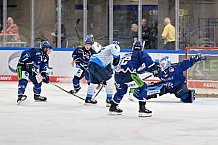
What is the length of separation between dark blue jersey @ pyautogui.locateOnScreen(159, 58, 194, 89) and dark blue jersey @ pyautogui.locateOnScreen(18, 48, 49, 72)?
2.20m

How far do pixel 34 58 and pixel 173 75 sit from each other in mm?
2592

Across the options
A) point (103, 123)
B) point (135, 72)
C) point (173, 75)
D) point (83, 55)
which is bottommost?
point (103, 123)

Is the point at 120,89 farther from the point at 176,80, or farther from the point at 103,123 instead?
the point at 176,80

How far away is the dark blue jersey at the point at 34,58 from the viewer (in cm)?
1188

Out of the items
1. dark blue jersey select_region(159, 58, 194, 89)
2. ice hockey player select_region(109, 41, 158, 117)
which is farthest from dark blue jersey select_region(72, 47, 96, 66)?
ice hockey player select_region(109, 41, 158, 117)

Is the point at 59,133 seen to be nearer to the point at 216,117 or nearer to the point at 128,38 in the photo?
the point at 216,117

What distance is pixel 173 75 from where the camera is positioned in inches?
482

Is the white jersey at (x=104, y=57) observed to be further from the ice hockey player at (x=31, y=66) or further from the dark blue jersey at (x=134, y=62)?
the ice hockey player at (x=31, y=66)

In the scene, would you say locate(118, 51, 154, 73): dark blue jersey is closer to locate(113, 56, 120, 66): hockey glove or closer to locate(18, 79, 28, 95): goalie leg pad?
locate(113, 56, 120, 66): hockey glove

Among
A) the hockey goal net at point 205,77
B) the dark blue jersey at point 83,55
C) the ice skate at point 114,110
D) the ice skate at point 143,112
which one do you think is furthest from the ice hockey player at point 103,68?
the hockey goal net at point 205,77

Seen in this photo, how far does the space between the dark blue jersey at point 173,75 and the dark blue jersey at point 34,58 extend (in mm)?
2197

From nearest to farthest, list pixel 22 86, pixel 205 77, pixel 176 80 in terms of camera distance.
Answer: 1. pixel 22 86
2. pixel 176 80
3. pixel 205 77

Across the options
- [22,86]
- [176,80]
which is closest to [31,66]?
[22,86]

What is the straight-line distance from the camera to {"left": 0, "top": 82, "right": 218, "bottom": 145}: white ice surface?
7766 mm
